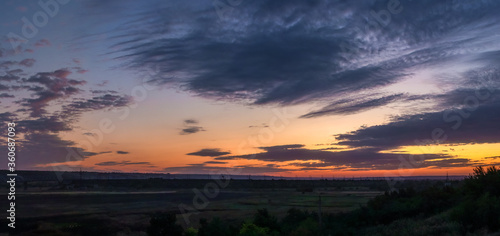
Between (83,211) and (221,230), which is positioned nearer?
(221,230)

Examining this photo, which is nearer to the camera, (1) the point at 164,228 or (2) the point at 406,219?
(1) the point at 164,228

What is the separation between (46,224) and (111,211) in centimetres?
1208

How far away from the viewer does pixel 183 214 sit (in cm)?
4469

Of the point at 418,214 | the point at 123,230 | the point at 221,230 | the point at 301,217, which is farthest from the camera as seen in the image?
the point at 123,230

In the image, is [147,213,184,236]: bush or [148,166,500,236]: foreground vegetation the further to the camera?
[147,213,184,236]: bush

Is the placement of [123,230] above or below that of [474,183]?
below

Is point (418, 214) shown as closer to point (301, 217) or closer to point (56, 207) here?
point (301, 217)

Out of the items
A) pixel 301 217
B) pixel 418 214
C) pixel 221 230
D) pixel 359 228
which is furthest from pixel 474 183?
pixel 221 230

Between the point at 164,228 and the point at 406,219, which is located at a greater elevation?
the point at 164,228

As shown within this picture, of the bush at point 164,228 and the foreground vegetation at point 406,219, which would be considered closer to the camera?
the foreground vegetation at point 406,219

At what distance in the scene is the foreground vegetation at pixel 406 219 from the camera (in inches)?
748

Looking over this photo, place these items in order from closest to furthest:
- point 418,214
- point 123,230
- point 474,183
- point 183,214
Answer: point 474,183, point 418,214, point 123,230, point 183,214

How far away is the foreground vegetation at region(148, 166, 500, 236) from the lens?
62.3 feet

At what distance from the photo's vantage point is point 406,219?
2648 centimetres
